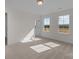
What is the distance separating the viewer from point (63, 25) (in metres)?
7.62

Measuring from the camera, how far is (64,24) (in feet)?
24.7

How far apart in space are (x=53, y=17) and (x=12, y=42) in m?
4.21

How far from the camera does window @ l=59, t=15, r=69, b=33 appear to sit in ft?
23.5

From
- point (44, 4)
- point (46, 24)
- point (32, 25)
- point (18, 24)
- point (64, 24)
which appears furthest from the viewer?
point (46, 24)

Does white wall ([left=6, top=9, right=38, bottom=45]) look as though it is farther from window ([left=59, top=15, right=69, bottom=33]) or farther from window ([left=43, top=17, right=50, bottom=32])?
window ([left=59, top=15, right=69, bottom=33])

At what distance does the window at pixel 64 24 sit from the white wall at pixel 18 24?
7.76 feet

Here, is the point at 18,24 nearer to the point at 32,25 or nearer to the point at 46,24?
the point at 32,25

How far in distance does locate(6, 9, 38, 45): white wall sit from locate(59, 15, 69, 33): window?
236 cm

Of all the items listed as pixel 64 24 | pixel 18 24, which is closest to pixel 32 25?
pixel 18 24

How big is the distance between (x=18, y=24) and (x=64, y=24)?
11.7 feet

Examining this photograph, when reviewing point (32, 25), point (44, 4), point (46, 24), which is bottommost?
point (32, 25)

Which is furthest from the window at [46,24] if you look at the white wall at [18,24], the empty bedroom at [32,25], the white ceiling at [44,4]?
the white ceiling at [44,4]

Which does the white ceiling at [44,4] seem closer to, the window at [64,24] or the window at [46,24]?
the window at [64,24]
